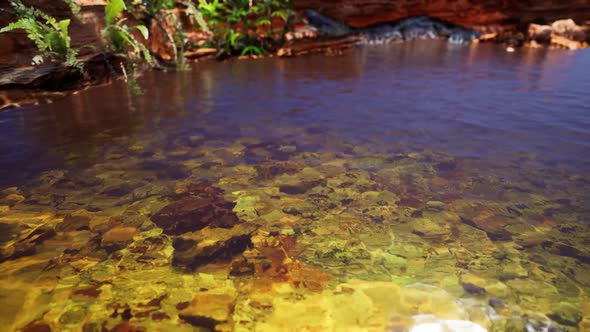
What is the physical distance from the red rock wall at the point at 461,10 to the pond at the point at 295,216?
1048cm

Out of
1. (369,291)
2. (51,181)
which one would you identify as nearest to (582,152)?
(369,291)

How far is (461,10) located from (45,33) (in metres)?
14.4

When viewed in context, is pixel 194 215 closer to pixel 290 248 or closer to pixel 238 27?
pixel 290 248

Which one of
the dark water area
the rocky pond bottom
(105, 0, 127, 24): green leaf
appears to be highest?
(105, 0, 127, 24): green leaf

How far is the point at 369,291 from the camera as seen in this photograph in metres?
1.69

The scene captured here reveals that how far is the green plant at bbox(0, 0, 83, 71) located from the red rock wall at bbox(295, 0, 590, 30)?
30.8ft

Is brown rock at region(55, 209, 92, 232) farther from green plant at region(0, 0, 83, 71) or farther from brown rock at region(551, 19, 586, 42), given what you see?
brown rock at region(551, 19, 586, 42)

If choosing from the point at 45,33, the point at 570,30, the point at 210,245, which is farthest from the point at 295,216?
the point at 570,30

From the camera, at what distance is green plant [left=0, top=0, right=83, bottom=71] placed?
4547 millimetres

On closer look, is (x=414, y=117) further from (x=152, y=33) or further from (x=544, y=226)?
(x=152, y=33)

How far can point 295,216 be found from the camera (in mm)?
2289

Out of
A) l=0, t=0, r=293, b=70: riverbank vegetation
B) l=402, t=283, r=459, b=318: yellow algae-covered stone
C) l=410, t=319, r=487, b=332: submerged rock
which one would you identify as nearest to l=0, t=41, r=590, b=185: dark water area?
l=0, t=0, r=293, b=70: riverbank vegetation

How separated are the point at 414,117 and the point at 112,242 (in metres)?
3.45

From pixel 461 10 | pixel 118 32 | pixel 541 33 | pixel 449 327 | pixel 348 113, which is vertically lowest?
pixel 449 327
